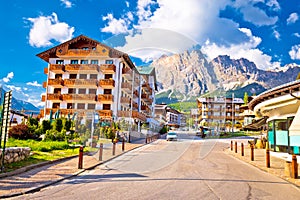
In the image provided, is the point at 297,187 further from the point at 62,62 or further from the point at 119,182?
the point at 62,62

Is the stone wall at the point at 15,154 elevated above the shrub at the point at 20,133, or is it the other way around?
the shrub at the point at 20,133

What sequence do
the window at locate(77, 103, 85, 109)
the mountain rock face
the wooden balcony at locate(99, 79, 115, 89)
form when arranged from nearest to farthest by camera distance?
the mountain rock face → the window at locate(77, 103, 85, 109) → the wooden balcony at locate(99, 79, 115, 89)

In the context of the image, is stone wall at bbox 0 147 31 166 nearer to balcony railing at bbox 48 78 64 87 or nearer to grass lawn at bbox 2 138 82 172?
grass lawn at bbox 2 138 82 172

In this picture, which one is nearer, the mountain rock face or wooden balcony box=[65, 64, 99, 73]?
the mountain rock face

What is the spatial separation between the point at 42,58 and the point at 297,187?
43129 mm

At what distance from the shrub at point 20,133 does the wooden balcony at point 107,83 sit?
15980 mm

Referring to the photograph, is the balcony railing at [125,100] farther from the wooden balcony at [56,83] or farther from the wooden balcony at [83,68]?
the wooden balcony at [56,83]

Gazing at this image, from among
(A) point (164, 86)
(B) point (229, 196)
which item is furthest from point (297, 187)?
(A) point (164, 86)

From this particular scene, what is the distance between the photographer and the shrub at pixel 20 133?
2329 centimetres

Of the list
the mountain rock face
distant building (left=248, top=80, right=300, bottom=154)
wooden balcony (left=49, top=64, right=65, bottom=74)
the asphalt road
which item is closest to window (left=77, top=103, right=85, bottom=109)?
wooden balcony (left=49, top=64, right=65, bottom=74)

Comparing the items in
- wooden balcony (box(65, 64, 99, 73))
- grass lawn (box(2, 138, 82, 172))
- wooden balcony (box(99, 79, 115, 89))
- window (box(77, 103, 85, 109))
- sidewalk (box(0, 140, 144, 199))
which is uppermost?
wooden balcony (box(65, 64, 99, 73))

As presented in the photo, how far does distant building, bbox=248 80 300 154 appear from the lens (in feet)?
44.5

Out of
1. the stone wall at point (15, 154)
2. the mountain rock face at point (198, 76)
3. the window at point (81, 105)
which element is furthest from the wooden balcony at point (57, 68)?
the mountain rock face at point (198, 76)

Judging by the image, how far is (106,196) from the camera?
22.7ft
